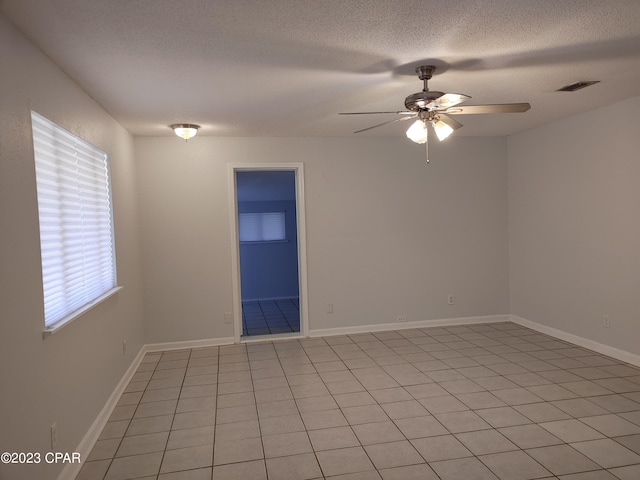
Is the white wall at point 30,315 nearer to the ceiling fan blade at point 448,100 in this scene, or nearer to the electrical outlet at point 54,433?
the electrical outlet at point 54,433

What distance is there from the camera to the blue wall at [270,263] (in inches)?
309

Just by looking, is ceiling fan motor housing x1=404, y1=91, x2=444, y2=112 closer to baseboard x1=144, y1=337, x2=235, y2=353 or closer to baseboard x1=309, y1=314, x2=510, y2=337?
baseboard x1=309, y1=314, x2=510, y2=337

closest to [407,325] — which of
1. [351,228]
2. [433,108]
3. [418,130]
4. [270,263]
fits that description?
[351,228]

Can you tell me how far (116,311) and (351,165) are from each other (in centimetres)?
286

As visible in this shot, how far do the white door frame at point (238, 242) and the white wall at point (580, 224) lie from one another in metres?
2.55

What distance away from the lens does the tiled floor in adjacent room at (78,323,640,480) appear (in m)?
2.37

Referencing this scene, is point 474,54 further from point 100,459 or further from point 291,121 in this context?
point 100,459

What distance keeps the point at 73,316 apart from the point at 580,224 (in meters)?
4.35

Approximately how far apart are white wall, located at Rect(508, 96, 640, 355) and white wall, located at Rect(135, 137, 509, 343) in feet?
1.03

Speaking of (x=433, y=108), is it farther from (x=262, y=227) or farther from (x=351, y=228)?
(x=262, y=227)

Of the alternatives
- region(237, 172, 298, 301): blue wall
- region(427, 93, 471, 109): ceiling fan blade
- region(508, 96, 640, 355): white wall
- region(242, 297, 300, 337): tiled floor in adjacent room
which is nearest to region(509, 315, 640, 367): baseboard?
region(508, 96, 640, 355): white wall

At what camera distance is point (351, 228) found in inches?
197

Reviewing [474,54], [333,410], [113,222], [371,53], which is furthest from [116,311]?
[474,54]

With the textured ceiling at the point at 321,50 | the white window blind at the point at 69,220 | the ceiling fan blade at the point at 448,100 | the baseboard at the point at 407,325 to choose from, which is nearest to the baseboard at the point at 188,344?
the baseboard at the point at 407,325
